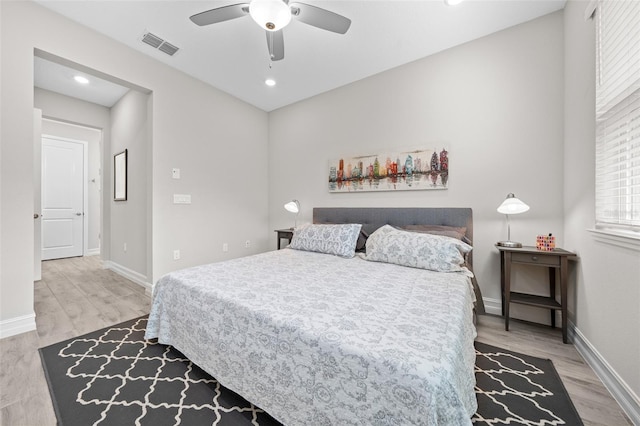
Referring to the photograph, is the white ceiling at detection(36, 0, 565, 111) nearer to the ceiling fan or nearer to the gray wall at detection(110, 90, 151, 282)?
the ceiling fan

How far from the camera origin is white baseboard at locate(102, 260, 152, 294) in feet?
10.5

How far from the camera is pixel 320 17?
69.7 inches

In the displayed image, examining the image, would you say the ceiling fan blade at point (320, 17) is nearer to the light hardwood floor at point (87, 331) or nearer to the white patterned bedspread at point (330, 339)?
the white patterned bedspread at point (330, 339)

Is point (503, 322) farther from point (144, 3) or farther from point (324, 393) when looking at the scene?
point (144, 3)

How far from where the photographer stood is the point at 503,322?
2326 mm

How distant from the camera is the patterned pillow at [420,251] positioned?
2.01 m

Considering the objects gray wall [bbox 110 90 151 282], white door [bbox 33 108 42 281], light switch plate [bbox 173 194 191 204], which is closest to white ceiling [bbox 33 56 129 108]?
gray wall [bbox 110 90 151 282]

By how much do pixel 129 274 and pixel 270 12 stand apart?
3.94 metres

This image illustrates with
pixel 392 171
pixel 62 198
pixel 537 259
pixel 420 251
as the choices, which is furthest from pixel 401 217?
pixel 62 198

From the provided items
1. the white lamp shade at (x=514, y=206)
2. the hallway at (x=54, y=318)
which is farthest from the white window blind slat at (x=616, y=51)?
the hallway at (x=54, y=318)

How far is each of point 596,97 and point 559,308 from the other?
5.14 ft

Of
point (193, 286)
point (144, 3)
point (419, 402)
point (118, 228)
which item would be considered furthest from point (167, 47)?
point (419, 402)

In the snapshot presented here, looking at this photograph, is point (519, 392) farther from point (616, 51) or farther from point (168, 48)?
point (168, 48)

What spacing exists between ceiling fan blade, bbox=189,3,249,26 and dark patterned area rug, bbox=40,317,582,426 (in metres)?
2.44
